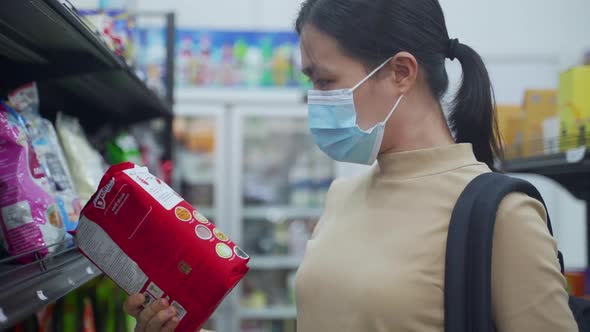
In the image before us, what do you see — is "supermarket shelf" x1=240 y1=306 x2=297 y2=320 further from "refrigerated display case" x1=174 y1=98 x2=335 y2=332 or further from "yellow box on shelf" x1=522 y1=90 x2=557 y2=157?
"yellow box on shelf" x1=522 y1=90 x2=557 y2=157

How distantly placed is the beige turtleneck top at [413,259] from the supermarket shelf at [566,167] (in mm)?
728

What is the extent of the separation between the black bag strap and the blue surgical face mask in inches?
10.8

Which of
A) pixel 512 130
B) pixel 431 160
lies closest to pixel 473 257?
pixel 431 160

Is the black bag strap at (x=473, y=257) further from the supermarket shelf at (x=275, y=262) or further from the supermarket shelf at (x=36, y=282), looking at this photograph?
the supermarket shelf at (x=275, y=262)

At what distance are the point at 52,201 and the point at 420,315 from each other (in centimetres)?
79

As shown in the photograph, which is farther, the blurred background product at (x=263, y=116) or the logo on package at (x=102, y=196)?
the blurred background product at (x=263, y=116)

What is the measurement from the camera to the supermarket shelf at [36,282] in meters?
0.84

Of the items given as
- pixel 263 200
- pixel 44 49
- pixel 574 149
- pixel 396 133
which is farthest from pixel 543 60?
pixel 44 49

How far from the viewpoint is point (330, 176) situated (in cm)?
463

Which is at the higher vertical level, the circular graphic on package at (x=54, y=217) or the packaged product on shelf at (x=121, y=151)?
the packaged product on shelf at (x=121, y=151)

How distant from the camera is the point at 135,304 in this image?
981 mm

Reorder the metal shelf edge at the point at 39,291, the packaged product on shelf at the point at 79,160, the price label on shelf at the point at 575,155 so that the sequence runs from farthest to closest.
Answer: the price label on shelf at the point at 575,155
the packaged product on shelf at the point at 79,160
the metal shelf edge at the point at 39,291

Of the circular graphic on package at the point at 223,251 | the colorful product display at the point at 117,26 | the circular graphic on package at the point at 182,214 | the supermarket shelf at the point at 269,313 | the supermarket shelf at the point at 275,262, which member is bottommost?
the supermarket shelf at the point at 269,313

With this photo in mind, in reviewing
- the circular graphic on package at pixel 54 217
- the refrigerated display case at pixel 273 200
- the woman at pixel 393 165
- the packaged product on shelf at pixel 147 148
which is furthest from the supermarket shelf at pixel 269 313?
the circular graphic on package at pixel 54 217
